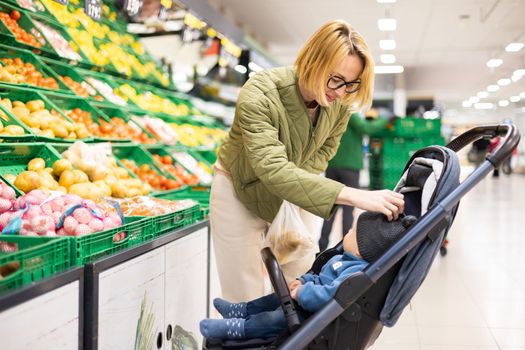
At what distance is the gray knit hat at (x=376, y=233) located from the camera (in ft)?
6.28

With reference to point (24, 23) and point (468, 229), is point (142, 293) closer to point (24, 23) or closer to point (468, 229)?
point (24, 23)

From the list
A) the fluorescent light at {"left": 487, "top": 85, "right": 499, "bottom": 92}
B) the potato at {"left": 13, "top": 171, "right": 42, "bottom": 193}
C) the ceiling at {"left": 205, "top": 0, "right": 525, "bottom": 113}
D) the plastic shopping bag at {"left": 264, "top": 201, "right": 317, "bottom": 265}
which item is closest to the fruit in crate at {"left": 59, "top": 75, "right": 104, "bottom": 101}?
the potato at {"left": 13, "top": 171, "right": 42, "bottom": 193}

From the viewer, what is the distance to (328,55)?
1982 mm

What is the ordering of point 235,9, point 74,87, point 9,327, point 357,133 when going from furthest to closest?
point 235,9, point 357,133, point 74,87, point 9,327

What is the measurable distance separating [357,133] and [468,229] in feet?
10.2

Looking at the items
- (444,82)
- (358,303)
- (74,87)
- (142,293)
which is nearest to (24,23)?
(74,87)

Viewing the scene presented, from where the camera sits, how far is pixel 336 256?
6.93 ft

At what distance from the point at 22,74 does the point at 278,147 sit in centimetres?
257

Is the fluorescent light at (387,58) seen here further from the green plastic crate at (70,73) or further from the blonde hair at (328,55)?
the blonde hair at (328,55)

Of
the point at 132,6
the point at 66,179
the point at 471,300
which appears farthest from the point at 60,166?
the point at 471,300

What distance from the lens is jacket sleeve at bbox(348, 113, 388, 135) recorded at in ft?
19.9

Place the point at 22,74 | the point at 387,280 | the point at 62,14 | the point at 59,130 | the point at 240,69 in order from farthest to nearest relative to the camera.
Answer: the point at 240,69 → the point at 62,14 → the point at 22,74 → the point at 59,130 → the point at 387,280

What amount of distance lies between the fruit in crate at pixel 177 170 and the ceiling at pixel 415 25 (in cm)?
577

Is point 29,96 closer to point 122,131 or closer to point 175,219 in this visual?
point 122,131
